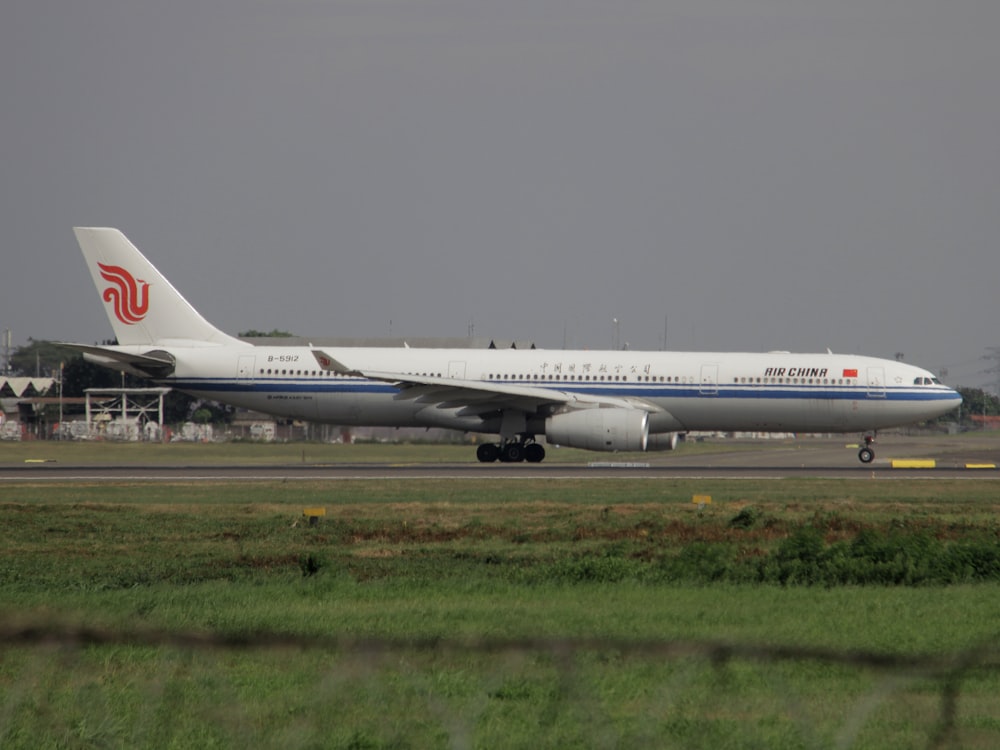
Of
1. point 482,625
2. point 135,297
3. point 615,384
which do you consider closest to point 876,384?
point 615,384

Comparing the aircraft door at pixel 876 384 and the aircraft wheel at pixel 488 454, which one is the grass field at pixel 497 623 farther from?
the aircraft wheel at pixel 488 454

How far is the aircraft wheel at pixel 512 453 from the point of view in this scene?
41719mm

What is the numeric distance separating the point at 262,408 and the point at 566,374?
1032 cm

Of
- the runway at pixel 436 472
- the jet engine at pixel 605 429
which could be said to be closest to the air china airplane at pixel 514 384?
the jet engine at pixel 605 429

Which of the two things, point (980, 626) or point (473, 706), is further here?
point (980, 626)

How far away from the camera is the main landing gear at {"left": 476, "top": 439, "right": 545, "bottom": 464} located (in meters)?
41.7

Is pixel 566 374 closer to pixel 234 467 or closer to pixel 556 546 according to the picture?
pixel 234 467

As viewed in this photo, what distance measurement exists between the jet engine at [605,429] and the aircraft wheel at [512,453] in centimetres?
341

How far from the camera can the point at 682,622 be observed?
1178 cm

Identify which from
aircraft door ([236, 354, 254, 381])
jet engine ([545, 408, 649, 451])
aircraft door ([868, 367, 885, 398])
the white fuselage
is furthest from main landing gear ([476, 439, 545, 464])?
aircraft door ([868, 367, 885, 398])

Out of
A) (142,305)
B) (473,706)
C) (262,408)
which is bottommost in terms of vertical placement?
(473,706)

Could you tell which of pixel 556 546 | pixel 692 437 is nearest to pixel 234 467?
pixel 556 546

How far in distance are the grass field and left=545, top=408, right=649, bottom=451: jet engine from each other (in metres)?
12.0

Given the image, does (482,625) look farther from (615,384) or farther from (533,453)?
(533,453)
